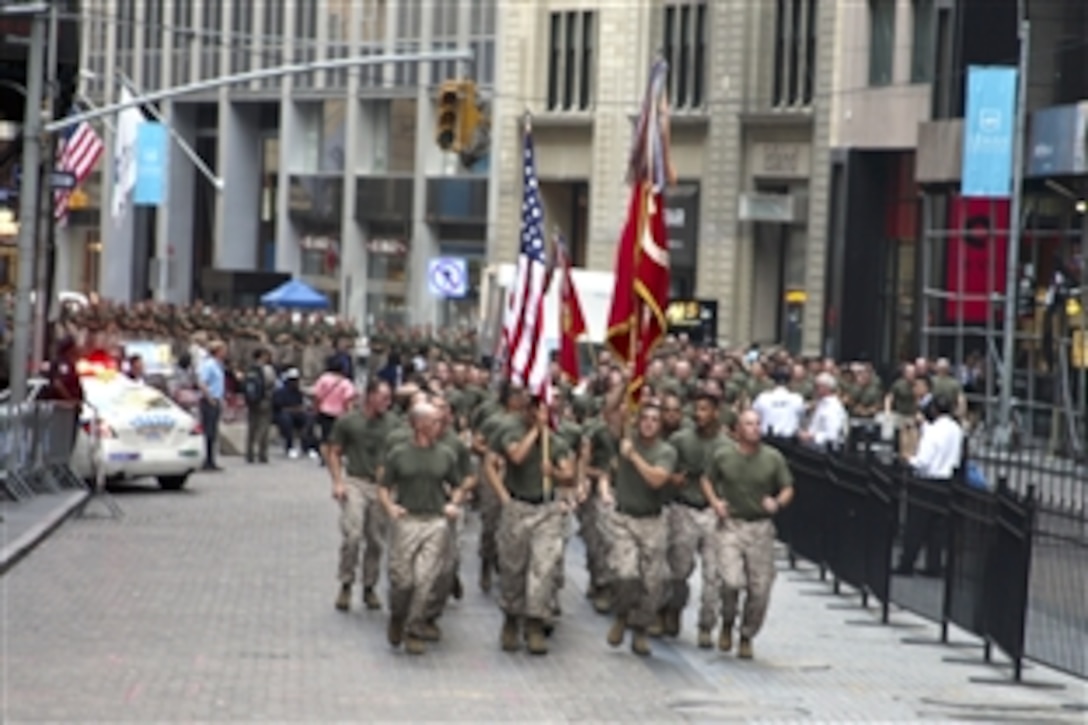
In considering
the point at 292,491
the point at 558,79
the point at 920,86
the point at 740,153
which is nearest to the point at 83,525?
the point at 292,491

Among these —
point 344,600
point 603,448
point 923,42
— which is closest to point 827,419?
point 603,448

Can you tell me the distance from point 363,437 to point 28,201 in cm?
1440

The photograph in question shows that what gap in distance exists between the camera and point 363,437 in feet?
69.1

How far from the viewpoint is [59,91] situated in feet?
134

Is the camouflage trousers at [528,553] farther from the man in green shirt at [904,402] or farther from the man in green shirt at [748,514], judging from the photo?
the man in green shirt at [904,402]

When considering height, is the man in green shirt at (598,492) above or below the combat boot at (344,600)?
above

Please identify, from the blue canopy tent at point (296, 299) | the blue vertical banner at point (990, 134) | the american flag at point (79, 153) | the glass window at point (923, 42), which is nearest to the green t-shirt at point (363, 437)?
the american flag at point (79, 153)

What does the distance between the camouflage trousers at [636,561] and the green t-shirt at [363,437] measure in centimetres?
265

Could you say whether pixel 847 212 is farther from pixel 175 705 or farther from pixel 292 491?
pixel 175 705

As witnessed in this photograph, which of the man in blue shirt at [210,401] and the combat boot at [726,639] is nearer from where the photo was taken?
the combat boot at [726,639]

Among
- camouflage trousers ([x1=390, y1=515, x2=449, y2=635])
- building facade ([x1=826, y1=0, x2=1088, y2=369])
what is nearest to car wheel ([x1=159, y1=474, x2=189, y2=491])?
camouflage trousers ([x1=390, y1=515, x2=449, y2=635])

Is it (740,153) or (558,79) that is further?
(558,79)

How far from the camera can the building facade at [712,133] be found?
62812 mm

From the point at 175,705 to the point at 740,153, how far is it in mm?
50585
